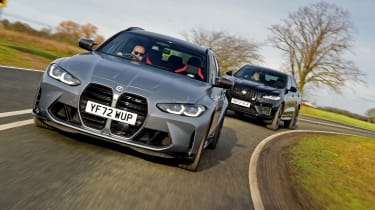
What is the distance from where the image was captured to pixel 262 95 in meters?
13.4

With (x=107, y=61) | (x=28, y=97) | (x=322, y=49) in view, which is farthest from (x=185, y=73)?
(x=322, y=49)

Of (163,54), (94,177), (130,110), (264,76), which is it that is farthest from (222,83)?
(264,76)

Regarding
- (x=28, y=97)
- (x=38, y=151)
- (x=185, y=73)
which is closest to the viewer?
(x=38, y=151)

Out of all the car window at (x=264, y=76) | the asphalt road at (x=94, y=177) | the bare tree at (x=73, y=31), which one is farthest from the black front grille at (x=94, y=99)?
the bare tree at (x=73, y=31)

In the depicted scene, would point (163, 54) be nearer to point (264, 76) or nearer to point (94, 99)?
point (94, 99)

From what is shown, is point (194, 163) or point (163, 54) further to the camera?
point (163, 54)

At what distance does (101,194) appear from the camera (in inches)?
156

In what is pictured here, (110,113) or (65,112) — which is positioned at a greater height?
(110,113)

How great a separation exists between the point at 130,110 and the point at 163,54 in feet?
5.62

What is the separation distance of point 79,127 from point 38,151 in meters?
0.48

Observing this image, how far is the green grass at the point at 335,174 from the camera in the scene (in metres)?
6.57

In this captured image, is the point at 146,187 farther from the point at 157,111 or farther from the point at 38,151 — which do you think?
the point at 38,151

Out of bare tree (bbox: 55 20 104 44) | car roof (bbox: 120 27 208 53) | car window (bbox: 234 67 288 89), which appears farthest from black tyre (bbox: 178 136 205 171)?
bare tree (bbox: 55 20 104 44)

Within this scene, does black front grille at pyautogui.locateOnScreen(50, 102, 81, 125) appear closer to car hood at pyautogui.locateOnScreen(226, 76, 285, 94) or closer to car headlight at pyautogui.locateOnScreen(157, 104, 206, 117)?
car headlight at pyautogui.locateOnScreen(157, 104, 206, 117)
